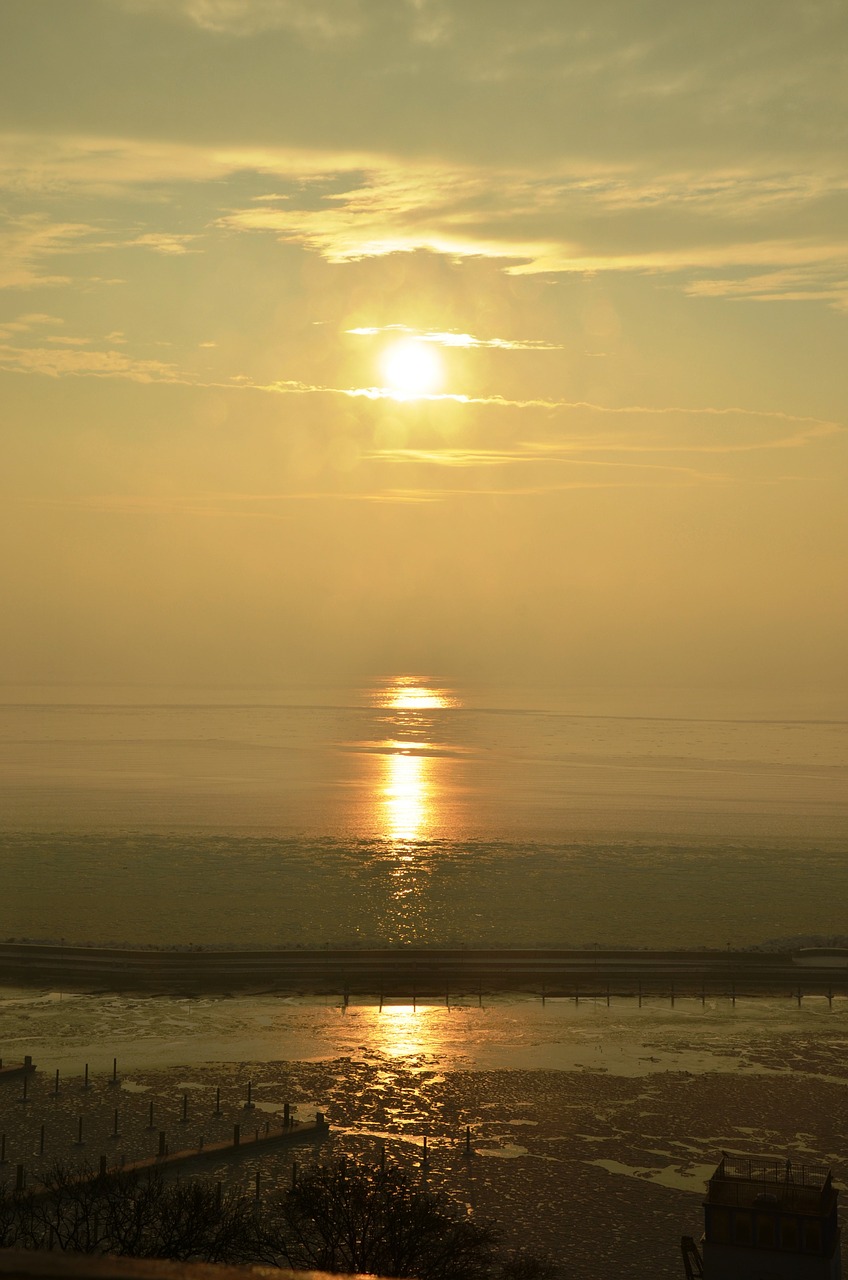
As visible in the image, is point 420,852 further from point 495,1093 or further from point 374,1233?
point 374,1233

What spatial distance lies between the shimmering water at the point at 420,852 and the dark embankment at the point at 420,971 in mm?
4496

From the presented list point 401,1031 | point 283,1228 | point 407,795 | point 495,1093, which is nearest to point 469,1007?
point 401,1031

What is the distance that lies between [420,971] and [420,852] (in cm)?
4053

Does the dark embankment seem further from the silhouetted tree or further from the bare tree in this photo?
the bare tree

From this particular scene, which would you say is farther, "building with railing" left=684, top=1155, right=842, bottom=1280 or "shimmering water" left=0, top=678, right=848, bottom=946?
"shimmering water" left=0, top=678, right=848, bottom=946

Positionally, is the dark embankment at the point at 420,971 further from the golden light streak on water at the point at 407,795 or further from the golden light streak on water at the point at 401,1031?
the golden light streak on water at the point at 407,795

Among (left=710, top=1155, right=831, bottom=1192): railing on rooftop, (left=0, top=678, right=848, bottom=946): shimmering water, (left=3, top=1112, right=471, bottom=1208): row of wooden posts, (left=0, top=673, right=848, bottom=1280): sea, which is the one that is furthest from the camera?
(left=0, top=678, right=848, bottom=946): shimmering water

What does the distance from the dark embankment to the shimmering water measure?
14.8ft

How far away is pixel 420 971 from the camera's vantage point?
55875 millimetres

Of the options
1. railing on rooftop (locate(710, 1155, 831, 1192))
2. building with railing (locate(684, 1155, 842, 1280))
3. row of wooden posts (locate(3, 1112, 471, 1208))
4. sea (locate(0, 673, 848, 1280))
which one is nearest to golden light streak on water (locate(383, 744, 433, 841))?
sea (locate(0, 673, 848, 1280))

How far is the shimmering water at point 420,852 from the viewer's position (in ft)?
222

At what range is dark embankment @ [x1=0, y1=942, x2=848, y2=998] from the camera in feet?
177

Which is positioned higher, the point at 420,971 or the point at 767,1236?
the point at 420,971

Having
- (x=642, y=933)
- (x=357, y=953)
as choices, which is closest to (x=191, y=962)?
(x=357, y=953)
